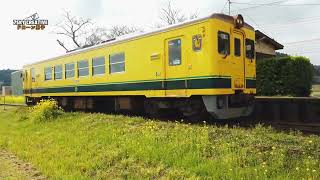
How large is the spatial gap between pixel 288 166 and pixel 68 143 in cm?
628

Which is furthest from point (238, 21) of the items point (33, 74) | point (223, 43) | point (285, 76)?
point (33, 74)

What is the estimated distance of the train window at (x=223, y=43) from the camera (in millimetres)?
11992

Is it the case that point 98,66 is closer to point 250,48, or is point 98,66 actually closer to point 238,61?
point 250,48

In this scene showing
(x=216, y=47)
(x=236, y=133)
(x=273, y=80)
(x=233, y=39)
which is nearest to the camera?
(x=236, y=133)

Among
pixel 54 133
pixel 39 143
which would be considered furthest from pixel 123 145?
pixel 54 133

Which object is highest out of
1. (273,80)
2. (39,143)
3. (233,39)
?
(233,39)

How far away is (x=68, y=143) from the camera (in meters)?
11.3

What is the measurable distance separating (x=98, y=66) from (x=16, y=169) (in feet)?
27.5

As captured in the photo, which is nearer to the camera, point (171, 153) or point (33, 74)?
point (171, 153)

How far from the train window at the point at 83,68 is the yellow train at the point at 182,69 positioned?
0.40 meters

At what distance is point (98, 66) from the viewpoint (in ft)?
56.5

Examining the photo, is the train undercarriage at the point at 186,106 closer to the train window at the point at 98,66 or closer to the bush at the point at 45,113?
the train window at the point at 98,66

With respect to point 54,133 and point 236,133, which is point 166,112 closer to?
point 54,133

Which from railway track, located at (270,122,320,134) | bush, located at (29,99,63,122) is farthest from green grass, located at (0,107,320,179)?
bush, located at (29,99,63,122)
